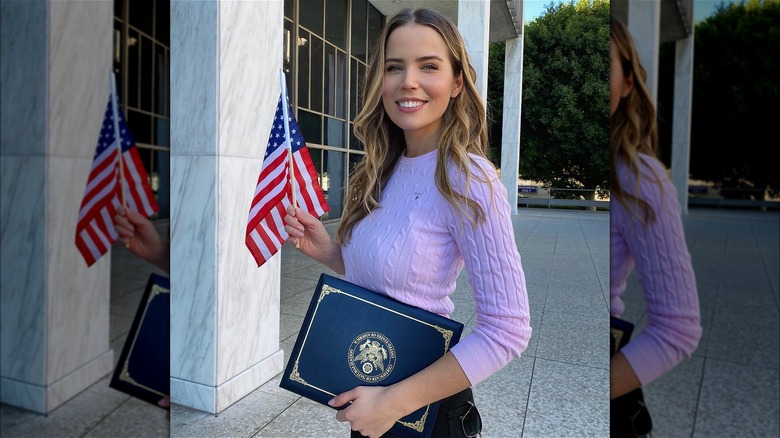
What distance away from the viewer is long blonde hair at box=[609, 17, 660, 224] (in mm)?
693

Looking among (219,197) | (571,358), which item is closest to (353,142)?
(219,197)

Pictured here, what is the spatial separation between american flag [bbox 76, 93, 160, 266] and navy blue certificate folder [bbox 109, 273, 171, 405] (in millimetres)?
183

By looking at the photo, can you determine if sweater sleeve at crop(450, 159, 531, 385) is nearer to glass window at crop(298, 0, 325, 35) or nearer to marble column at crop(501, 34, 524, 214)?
marble column at crop(501, 34, 524, 214)

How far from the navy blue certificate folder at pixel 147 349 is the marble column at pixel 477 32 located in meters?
1.07

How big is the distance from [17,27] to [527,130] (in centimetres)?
134

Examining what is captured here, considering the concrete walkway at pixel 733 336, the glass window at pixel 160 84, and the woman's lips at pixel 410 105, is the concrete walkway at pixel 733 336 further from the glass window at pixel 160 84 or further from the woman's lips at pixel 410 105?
the glass window at pixel 160 84

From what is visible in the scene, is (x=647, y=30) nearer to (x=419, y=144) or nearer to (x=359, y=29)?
(x=419, y=144)

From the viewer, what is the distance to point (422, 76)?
1.46m

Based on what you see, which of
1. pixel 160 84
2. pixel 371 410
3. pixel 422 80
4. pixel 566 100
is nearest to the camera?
pixel 160 84

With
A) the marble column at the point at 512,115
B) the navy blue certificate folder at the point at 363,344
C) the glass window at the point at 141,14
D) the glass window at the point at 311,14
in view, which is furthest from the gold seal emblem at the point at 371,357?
the glass window at the point at 311,14

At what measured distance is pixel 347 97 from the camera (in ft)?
5.72

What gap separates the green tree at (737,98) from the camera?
70 cm

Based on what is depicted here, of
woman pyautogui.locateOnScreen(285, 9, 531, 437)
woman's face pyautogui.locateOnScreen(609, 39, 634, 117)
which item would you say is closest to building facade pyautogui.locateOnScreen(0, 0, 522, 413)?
woman pyautogui.locateOnScreen(285, 9, 531, 437)

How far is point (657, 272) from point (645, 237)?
0.06 m
